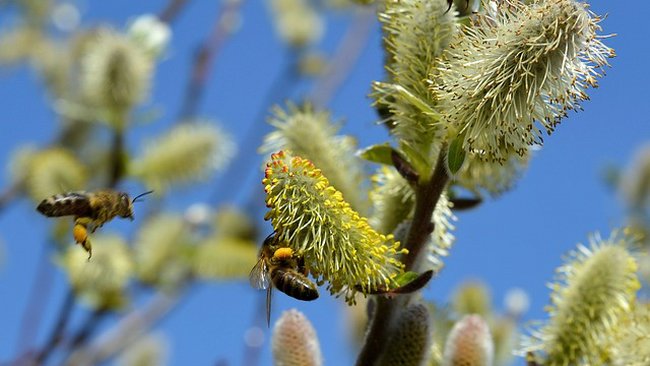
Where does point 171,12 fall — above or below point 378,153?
above

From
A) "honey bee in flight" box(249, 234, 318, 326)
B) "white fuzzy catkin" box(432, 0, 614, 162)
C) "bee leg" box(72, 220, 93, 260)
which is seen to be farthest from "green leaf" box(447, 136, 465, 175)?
"bee leg" box(72, 220, 93, 260)

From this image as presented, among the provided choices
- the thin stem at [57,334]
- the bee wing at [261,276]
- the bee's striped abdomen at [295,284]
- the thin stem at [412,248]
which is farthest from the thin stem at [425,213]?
the thin stem at [57,334]

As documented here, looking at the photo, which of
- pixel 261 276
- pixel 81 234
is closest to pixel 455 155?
pixel 261 276

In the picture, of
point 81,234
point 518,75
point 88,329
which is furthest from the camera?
point 88,329

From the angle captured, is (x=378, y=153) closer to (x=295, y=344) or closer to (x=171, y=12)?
(x=295, y=344)

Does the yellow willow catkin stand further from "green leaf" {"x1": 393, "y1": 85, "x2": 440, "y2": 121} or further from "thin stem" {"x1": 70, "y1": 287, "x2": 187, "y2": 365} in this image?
"thin stem" {"x1": 70, "y1": 287, "x2": 187, "y2": 365}

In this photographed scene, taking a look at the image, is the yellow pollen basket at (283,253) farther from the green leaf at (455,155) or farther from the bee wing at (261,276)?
the green leaf at (455,155)

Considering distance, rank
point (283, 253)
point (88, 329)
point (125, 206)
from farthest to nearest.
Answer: point (88, 329), point (125, 206), point (283, 253)
